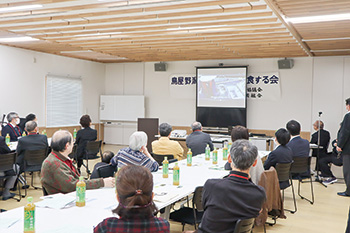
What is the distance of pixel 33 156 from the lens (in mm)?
5734

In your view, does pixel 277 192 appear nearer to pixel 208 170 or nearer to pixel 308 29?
pixel 208 170

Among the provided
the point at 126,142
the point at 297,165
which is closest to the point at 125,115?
the point at 126,142

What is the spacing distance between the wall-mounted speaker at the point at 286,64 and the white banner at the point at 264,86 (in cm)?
26

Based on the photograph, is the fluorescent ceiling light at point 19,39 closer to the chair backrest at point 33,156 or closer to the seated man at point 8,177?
the chair backrest at point 33,156

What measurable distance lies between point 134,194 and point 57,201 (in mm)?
1349

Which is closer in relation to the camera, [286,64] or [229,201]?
[229,201]

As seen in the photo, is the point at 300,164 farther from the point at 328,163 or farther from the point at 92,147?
the point at 92,147

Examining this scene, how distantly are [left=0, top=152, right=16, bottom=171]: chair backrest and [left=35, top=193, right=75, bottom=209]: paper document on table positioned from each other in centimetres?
261

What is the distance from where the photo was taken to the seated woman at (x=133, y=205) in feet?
5.57

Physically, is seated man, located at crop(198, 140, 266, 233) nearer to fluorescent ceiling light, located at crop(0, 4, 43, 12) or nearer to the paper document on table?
the paper document on table

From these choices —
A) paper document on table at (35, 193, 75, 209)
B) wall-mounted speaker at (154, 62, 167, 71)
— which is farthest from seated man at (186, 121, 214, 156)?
wall-mounted speaker at (154, 62, 167, 71)

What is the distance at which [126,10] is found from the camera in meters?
5.10

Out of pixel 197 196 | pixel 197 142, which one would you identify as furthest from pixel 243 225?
pixel 197 142

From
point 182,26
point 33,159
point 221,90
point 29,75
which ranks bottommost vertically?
point 33,159
